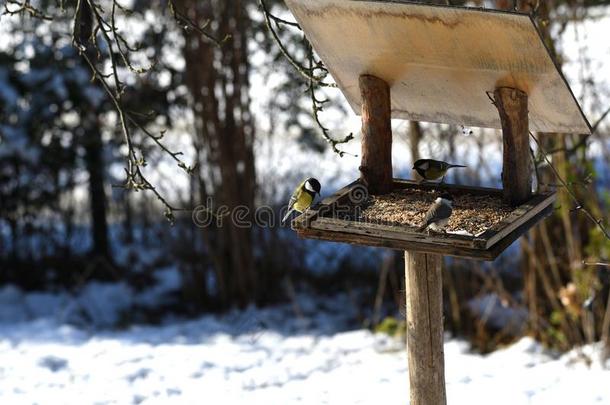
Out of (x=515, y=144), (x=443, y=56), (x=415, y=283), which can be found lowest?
(x=415, y=283)

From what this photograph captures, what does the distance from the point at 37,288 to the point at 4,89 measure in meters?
1.71

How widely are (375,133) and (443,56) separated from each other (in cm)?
44

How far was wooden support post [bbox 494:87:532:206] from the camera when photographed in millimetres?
3066

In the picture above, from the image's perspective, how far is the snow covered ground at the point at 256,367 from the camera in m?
4.64

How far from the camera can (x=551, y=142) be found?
17.0 ft

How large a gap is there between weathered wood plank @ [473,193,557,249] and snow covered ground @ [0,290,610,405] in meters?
1.65

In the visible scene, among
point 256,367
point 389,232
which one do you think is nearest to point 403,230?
point 389,232

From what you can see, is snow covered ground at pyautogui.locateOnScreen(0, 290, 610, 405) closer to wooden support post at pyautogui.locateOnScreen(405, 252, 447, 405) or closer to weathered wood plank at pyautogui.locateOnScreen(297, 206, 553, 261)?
wooden support post at pyautogui.locateOnScreen(405, 252, 447, 405)

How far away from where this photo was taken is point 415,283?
3203 millimetres

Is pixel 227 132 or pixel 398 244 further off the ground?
pixel 227 132

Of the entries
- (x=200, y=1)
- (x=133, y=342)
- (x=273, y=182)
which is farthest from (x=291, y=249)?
(x=200, y=1)

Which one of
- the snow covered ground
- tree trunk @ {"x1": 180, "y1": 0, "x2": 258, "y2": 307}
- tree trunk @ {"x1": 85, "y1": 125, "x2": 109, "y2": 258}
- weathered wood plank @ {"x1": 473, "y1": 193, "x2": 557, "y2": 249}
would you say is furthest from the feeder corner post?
tree trunk @ {"x1": 85, "y1": 125, "x2": 109, "y2": 258}

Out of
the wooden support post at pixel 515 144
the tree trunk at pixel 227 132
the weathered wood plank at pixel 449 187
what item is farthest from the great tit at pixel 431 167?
the tree trunk at pixel 227 132

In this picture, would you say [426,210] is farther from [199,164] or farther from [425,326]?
[199,164]
